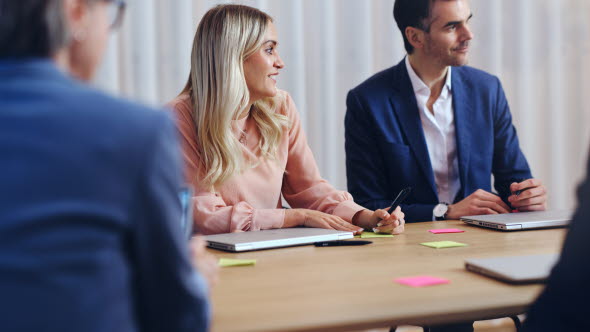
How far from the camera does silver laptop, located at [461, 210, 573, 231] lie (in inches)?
68.4

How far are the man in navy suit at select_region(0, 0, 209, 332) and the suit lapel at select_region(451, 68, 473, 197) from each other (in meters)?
1.79

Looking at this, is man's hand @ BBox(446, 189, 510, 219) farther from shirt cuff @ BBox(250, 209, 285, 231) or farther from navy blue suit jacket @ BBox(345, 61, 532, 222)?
shirt cuff @ BBox(250, 209, 285, 231)

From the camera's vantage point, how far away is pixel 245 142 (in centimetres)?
214

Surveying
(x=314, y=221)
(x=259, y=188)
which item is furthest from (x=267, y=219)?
(x=259, y=188)

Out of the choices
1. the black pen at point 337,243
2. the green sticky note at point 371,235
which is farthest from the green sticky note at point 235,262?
the green sticky note at point 371,235

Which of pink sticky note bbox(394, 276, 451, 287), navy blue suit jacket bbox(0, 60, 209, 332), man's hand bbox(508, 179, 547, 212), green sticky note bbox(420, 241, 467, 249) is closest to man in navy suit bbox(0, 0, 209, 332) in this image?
navy blue suit jacket bbox(0, 60, 209, 332)

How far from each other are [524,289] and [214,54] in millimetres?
1315

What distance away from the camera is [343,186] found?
300 cm

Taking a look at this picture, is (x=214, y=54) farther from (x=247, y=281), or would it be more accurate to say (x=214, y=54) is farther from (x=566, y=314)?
(x=566, y=314)

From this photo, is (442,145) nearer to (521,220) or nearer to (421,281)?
(521,220)

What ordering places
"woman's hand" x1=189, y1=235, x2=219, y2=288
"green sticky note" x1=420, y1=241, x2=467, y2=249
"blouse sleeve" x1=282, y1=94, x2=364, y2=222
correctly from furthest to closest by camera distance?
"blouse sleeve" x1=282, y1=94, x2=364, y2=222 < "green sticky note" x1=420, y1=241, x2=467, y2=249 < "woman's hand" x1=189, y1=235, x2=219, y2=288

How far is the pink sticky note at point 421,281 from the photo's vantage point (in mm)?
1120

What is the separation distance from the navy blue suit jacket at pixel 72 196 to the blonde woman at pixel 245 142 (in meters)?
1.12

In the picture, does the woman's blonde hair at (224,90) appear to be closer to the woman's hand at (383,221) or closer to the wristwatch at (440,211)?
the woman's hand at (383,221)
